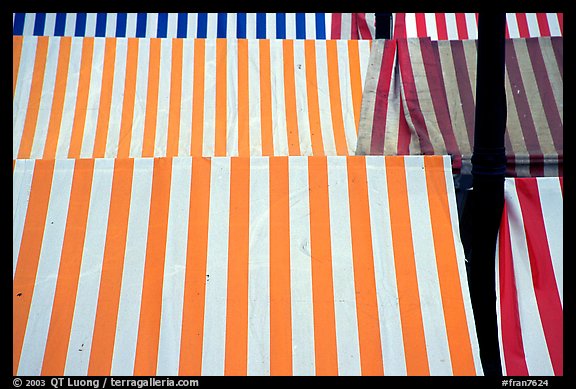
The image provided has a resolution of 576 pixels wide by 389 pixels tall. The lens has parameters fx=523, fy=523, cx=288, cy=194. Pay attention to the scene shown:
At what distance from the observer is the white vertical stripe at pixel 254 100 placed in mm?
4570

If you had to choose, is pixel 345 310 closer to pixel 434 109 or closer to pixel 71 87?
pixel 434 109

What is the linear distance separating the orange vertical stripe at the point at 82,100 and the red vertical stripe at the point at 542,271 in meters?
3.58

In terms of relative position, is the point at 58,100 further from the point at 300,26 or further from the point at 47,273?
the point at 300,26

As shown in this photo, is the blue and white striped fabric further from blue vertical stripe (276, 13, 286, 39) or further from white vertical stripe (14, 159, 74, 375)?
white vertical stripe (14, 159, 74, 375)

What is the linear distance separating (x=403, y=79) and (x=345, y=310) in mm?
2256

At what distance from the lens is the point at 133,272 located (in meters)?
3.43

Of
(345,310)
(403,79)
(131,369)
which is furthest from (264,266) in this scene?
(403,79)

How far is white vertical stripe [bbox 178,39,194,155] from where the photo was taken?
4.57m

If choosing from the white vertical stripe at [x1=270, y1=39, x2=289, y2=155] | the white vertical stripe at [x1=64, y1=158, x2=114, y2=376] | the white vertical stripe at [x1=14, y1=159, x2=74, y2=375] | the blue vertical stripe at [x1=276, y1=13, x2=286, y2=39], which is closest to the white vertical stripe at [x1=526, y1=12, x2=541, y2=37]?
the blue vertical stripe at [x1=276, y1=13, x2=286, y2=39]

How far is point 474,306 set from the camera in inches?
135

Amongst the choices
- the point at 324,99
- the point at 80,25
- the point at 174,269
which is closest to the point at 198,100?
the point at 324,99

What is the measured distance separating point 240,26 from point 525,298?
504 centimetres

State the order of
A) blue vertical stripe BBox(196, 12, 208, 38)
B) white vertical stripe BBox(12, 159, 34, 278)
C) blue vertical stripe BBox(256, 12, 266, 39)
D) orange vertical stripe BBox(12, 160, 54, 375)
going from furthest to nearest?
1. blue vertical stripe BBox(196, 12, 208, 38)
2. blue vertical stripe BBox(256, 12, 266, 39)
3. white vertical stripe BBox(12, 159, 34, 278)
4. orange vertical stripe BBox(12, 160, 54, 375)

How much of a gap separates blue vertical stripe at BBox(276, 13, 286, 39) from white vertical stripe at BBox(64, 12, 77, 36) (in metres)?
2.72
